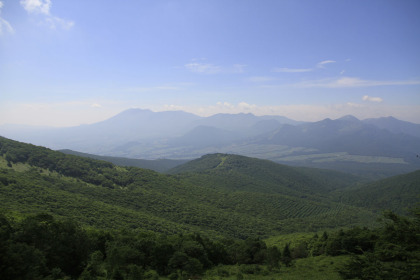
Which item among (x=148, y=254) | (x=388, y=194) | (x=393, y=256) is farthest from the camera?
(x=388, y=194)

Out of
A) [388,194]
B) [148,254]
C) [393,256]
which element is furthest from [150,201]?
[388,194]

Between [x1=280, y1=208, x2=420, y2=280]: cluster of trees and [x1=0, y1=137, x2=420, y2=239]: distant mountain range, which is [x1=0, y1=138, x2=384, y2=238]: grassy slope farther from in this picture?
[x1=280, y1=208, x2=420, y2=280]: cluster of trees

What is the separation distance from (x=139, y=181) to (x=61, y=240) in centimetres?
6919

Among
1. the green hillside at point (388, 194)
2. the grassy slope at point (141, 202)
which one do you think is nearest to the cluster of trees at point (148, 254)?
the grassy slope at point (141, 202)

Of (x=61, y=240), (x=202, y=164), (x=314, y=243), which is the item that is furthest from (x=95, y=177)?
(x=202, y=164)

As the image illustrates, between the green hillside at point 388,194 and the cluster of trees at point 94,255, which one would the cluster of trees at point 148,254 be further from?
the green hillside at point 388,194

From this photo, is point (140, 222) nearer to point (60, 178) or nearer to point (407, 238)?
point (60, 178)

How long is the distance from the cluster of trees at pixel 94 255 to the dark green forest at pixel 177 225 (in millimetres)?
87

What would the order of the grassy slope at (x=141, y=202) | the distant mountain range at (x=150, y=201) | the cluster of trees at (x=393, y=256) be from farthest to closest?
the grassy slope at (x=141, y=202), the distant mountain range at (x=150, y=201), the cluster of trees at (x=393, y=256)

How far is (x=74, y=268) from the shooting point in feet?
65.7

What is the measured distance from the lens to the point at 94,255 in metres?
20.5

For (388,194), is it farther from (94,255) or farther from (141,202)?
(94,255)

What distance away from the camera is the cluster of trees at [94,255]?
1380 cm

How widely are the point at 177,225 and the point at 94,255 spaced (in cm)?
4091
